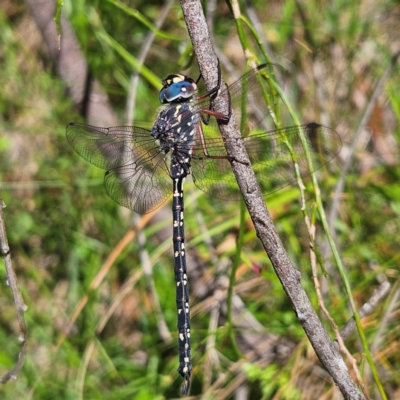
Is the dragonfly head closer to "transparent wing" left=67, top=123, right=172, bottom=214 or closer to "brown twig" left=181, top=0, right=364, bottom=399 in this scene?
"transparent wing" left=67, top=123, right=172, bottom=214

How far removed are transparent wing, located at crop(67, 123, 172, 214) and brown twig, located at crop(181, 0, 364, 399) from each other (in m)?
0.68

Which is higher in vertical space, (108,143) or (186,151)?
(108,143)

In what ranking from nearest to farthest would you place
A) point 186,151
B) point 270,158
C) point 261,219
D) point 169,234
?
1. point 261,219
2. point 270,158
3. point 186,151
4. point 169,234

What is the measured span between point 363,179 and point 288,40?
94 centimetres

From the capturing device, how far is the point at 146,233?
2256 millimetres

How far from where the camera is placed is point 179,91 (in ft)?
4.85

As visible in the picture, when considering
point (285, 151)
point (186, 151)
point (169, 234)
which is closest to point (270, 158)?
point (285, 151)

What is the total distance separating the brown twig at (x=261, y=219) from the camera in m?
0.97

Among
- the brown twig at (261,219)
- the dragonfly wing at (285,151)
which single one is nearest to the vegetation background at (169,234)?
the dragonfly wing at (285,151)

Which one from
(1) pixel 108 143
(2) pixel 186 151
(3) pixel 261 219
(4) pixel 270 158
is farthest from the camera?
(1) pixel 108 143

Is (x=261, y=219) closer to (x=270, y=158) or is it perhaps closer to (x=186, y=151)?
(x=270, y=158)

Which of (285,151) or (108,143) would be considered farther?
(108,143)

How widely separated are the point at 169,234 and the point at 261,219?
1.43 metres

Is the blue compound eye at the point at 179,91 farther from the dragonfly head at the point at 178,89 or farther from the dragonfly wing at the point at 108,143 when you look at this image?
the dragonfly wing at the point at 108,143
